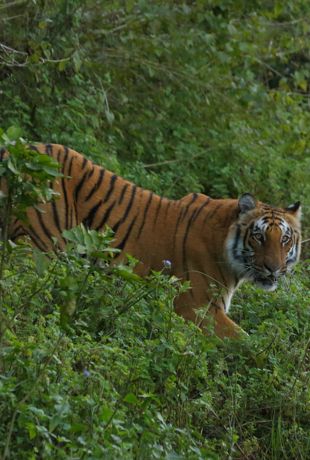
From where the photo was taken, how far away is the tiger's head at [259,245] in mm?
6461

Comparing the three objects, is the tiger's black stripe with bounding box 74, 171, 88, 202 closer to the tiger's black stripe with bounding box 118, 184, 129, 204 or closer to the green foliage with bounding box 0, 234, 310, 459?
the tiger's black stripe with bounding box 118, 184, 129, 204

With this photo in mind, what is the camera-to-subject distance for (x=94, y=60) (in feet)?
29.1

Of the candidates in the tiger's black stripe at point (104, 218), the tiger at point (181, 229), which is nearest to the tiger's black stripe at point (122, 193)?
the tiger at point (181, 229)

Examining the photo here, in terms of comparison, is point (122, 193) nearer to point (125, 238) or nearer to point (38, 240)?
point (125, 238)

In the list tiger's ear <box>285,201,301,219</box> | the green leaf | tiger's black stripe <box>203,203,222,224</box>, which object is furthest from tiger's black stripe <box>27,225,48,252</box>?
the green leaf

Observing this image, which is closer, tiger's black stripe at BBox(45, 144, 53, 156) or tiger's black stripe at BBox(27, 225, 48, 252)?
tiger's black stripe at BBox(27, 225, 48, 252)

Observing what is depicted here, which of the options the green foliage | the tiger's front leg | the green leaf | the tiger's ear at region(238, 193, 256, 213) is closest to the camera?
the green foliage

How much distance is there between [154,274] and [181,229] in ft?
5.77

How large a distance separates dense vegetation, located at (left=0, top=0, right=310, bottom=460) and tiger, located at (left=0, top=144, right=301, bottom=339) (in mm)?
195

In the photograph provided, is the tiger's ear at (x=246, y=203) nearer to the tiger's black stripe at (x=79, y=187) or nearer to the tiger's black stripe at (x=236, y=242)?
the tiger's black stripe at (x=236, y=242)

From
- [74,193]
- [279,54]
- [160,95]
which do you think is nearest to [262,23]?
[279,54]

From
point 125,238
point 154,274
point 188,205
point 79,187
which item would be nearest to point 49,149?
point 79,187

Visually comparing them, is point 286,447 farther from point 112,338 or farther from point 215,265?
point 215,265

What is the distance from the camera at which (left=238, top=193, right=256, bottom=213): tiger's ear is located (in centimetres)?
655
